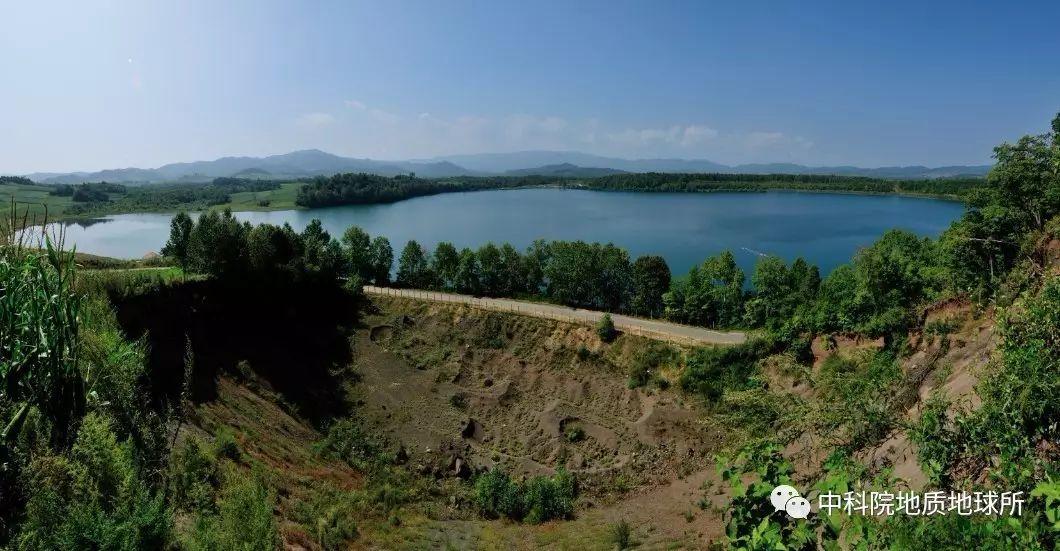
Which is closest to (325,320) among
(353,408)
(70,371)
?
(353,408)

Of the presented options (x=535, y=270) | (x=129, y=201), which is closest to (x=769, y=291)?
(x=535, y=270)

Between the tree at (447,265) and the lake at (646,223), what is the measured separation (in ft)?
83.6

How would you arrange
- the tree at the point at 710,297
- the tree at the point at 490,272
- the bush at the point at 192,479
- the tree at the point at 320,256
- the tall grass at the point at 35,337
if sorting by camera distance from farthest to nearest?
the tree at the point at 490,272 < the tree at the point at 320,256 < the tree at the point at 710,297 < the bush at the point at 192,479 < the tall grass at the point at 35,337

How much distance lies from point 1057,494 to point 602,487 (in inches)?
688

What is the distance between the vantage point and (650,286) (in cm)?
3394

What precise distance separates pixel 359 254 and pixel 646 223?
58797mm

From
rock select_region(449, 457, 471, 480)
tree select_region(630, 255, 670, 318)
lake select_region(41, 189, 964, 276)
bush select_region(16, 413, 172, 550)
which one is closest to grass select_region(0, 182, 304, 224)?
lake select_region(41, 189, 964, 276)

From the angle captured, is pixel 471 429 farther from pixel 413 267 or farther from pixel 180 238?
pixel 180 238

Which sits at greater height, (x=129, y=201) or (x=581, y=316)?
(x=129, y=201)

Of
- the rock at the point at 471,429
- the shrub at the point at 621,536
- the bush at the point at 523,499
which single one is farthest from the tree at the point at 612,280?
the shrub at the point at 621,536

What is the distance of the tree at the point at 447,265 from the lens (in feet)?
127

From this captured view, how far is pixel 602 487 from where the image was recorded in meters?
19.1

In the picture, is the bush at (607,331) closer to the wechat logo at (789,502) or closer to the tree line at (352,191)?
the wechat logo at (789,502)

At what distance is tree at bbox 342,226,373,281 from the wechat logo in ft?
128
